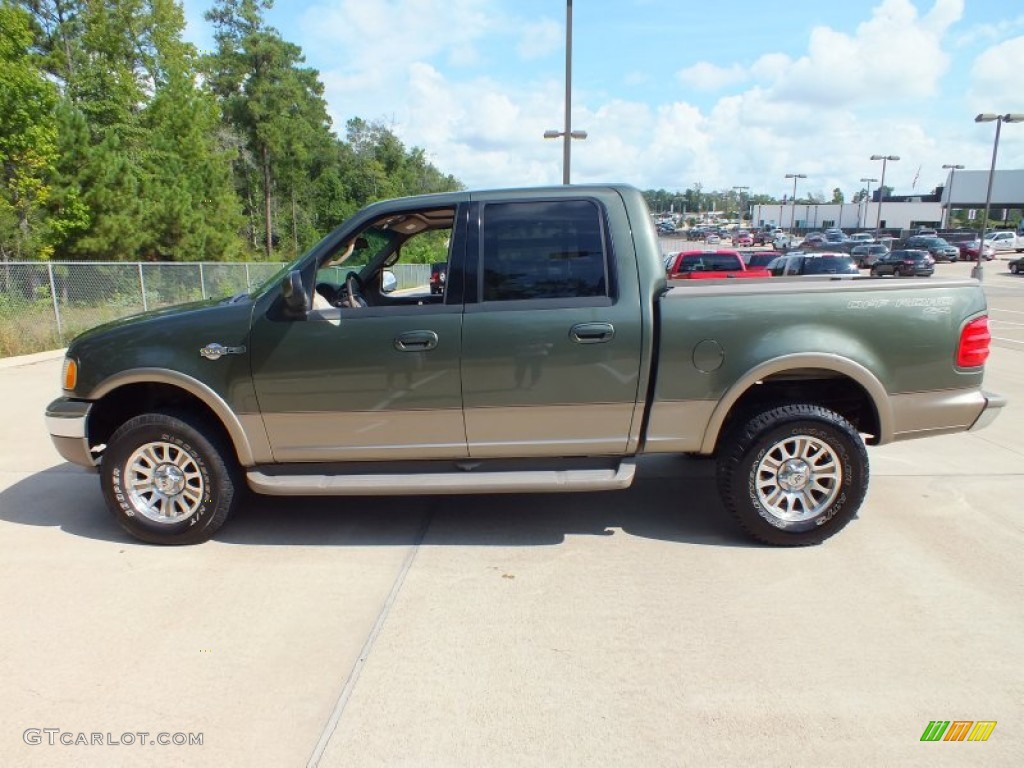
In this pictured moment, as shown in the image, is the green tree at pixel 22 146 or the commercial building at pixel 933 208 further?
the commercial building at pixel 933 208

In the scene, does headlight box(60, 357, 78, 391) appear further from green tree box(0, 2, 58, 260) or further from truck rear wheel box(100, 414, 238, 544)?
green tree box(0, 2, 58, 260)

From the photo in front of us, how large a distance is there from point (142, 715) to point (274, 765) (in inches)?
26.3

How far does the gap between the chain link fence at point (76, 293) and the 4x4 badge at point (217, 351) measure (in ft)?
22.3

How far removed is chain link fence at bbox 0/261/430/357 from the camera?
13.0m

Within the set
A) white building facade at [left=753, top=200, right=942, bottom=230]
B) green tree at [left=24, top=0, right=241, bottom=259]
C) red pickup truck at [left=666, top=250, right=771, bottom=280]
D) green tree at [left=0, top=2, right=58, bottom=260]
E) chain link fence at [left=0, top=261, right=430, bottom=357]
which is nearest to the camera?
chain link fence at [left=0, top=261, right=430, bottom=357]

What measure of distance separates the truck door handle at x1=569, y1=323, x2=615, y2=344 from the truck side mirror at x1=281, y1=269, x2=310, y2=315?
4.94 feet

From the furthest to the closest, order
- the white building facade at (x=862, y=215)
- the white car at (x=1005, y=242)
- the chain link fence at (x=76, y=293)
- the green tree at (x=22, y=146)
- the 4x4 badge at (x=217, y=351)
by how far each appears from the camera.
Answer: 1. the white building facade at (x=862, y=215)
2. the white car at (x=1005, y=242)
3. the green tree at (x=22, y=146)
4. the chain link fence at (x=76, y=293)
5. the 4x4 badge at (x=217, y=351)

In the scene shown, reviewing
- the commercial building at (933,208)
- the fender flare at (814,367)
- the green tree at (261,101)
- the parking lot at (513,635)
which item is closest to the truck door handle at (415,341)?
the parking lot at (513,635)

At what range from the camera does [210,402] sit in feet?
13.0

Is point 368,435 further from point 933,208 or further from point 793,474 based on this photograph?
point 933,208

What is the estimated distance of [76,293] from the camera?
48.2ft

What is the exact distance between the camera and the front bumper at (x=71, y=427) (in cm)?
409

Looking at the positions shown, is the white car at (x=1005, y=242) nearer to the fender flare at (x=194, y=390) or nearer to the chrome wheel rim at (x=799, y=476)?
the chrome wheel rim at (x=799, y=476)

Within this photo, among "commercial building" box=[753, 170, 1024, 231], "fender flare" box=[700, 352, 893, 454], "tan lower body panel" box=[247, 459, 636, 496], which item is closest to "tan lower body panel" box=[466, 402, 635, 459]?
"tan lower body panel" box=[247, 459, 636, 496]
